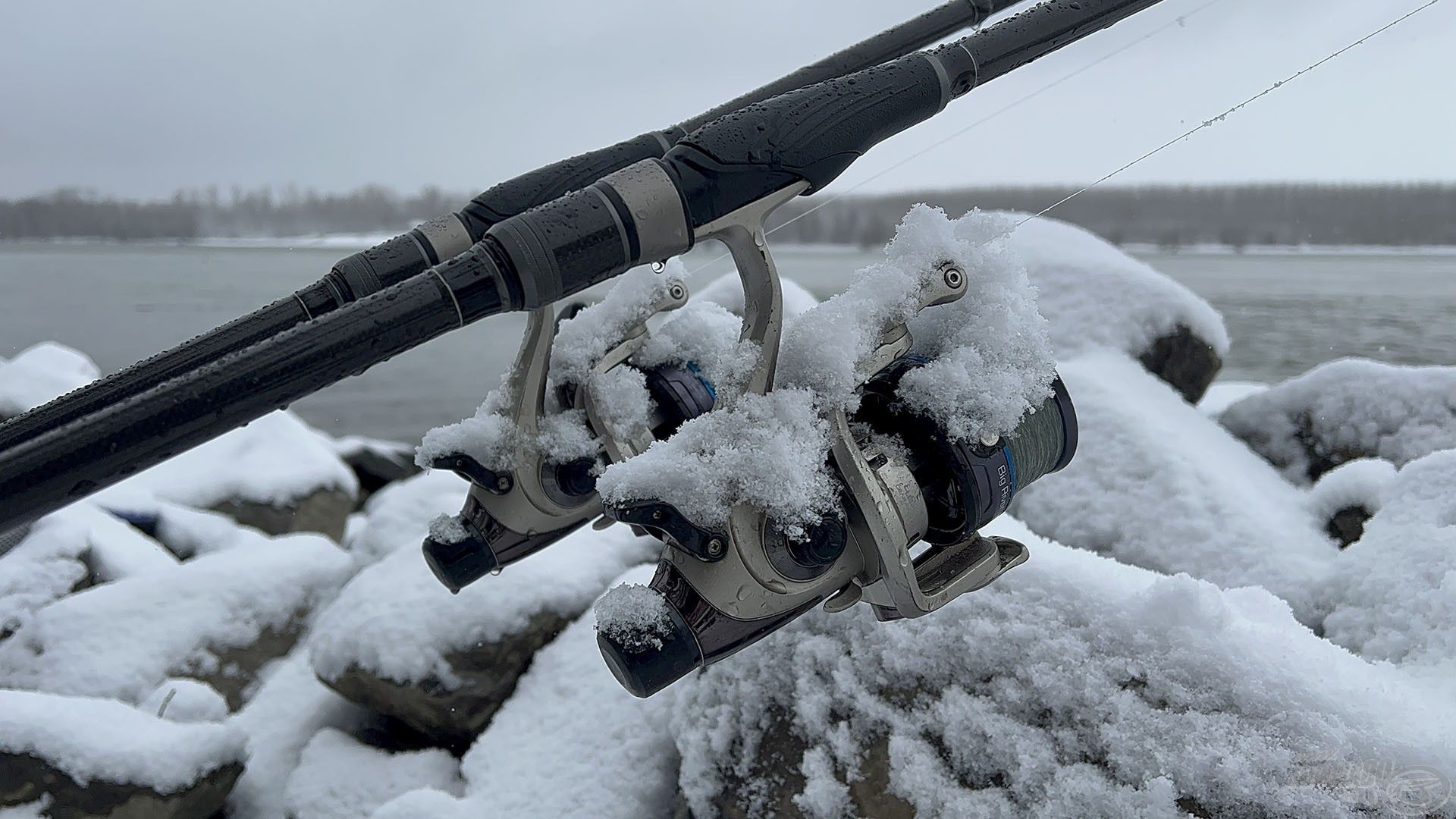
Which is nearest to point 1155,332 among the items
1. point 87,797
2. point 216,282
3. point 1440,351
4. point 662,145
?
point 1440,351

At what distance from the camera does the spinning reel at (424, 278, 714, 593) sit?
161cm

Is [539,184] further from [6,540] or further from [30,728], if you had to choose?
[6,540]

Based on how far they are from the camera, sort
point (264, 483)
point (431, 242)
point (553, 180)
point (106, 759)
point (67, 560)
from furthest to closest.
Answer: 1. point (264, 483)
2. point (67, 560)
3. point (106, 759)
4. point (553, 180)
5. point (431, 242)

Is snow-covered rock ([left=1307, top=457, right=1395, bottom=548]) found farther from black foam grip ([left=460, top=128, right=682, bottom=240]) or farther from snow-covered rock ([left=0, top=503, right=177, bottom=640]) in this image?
snow-covered rock ([left=0, top=503, right=177, bottom=640])

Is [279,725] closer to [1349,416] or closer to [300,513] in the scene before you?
[300,513]

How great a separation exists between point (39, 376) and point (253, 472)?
156 cm

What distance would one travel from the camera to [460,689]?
117 inches

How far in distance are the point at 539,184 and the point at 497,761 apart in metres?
1.80

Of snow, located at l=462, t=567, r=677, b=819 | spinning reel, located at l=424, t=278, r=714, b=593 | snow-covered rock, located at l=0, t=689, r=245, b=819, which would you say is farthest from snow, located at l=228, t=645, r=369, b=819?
spinning reel, located at l=424, t=278, r=714, b=593

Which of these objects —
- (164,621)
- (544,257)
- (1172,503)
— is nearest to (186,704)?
(164,621)

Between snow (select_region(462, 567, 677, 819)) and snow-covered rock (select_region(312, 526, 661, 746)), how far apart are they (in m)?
0.12

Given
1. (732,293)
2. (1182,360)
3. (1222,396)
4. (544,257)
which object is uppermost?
(544,257)

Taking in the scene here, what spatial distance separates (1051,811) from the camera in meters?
1.64

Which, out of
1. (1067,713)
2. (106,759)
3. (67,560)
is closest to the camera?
(1067,713)
